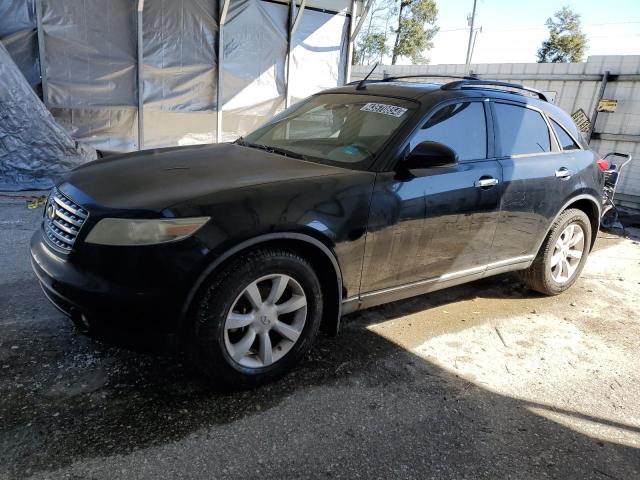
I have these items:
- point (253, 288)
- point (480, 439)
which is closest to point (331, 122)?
point (253, 288)

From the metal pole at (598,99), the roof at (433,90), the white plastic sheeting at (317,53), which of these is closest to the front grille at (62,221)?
the roof at (433,90)

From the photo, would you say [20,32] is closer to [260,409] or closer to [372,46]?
[260,409]

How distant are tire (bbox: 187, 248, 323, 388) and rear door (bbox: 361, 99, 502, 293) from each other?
0.48 metres

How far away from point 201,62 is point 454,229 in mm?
6918

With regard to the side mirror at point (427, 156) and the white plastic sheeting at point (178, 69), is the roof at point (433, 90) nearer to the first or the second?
the side mirror at point (427, 156)

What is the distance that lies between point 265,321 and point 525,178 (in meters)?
2.36

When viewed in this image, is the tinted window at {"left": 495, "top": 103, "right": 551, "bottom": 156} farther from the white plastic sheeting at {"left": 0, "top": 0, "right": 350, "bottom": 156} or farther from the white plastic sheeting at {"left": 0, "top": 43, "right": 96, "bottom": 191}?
the white plastic sheeting at {"left": 0, "top": 0, "right": 350, "bottom": 156}

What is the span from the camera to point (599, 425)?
270cm

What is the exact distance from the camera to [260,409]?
2578 millimetres

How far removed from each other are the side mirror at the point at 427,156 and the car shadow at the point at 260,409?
49.4 inches

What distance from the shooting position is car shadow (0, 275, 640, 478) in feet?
7.46

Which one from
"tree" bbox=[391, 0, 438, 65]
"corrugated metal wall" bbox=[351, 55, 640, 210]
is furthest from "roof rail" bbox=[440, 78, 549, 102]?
"tree" bbox=[391, 0, 438, 65]

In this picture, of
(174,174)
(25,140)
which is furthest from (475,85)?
(25,140)

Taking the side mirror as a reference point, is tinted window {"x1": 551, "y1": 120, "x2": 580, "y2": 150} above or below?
above
